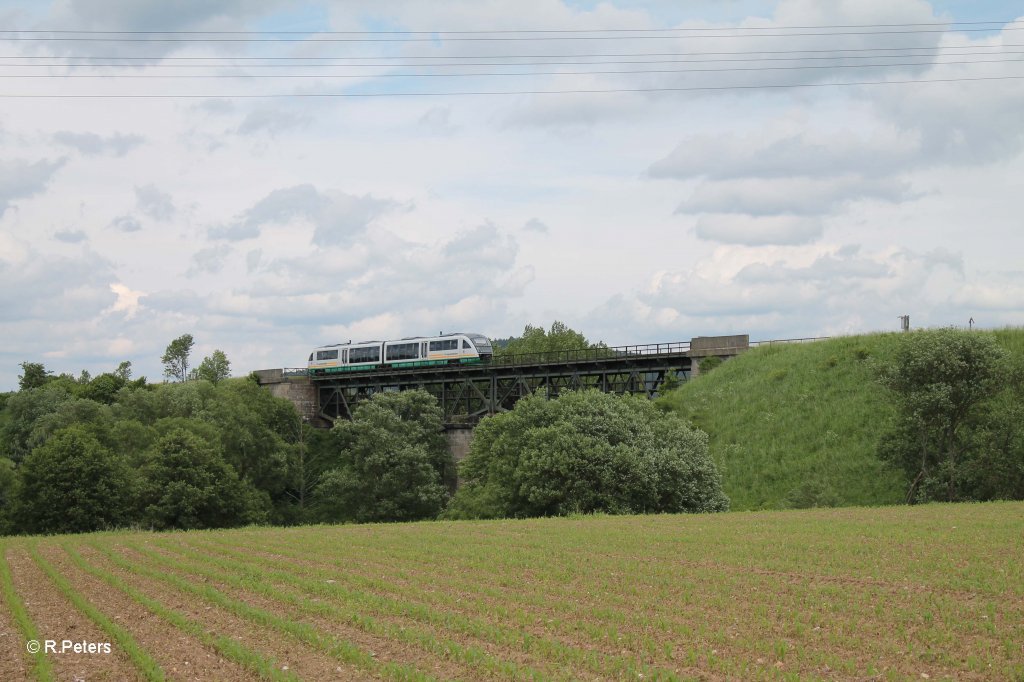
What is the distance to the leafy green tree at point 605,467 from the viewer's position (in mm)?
50344

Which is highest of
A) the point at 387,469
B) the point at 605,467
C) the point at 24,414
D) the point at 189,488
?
the point at 24,414

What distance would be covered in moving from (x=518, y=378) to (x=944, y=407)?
42.8 metres

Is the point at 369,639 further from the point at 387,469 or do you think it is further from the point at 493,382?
the point at 493,382

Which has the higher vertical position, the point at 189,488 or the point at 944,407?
the point at 944,407

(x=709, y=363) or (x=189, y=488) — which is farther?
(x=709, y=363)

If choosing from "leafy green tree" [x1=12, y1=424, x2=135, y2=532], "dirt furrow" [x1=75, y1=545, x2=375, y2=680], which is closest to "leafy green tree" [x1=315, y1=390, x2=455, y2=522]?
"leafy green tree" [x1=12, y1=424, x2=135, y2=532]

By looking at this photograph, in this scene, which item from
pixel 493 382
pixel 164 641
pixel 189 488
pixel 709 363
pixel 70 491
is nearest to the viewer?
pixel 164 641

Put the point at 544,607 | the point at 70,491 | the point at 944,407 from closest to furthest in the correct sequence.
A: 1. the point at 544,607
2. the point at 944,407
3. the point at 70,491

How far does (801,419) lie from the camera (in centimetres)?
6431

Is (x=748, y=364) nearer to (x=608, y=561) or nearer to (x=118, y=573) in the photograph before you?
(x=608, y=561)

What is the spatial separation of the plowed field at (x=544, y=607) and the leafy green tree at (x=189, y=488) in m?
25.7

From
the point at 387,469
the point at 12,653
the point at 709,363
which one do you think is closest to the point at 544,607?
the point at 12,653

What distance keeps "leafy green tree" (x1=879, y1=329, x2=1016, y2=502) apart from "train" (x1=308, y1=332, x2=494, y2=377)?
46.6m

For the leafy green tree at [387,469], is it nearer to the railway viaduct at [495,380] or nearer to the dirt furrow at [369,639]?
the railway viaduct at [495,380]
